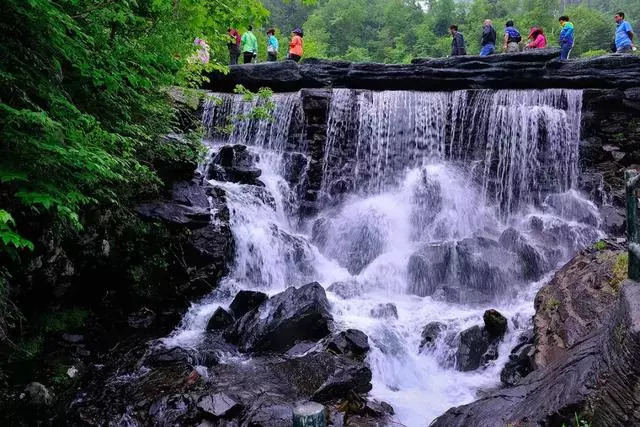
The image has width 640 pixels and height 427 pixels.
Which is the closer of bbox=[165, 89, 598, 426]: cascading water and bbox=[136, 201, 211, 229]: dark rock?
bbox=[165, 89, 598, 426]: cascading water

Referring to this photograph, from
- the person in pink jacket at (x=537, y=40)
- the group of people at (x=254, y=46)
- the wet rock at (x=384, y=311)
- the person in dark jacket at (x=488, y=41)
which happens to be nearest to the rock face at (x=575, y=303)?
the wet rock at (x=384, y=311)

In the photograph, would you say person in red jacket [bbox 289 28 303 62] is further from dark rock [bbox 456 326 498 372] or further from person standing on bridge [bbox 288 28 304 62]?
dark rock [bbox 456 326 498 372]

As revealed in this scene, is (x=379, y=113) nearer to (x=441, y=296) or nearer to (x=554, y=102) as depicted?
(x=554, y=102)

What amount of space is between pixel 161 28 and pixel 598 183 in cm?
1477

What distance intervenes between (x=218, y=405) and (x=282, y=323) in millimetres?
2304

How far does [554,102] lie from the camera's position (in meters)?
15.7

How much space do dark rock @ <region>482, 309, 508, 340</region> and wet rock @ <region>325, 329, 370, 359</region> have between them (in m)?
2.53

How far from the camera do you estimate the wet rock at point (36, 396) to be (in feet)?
18.7

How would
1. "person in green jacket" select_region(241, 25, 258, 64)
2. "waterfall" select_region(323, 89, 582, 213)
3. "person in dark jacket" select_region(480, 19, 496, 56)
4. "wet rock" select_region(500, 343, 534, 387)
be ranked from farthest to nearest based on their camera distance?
"person in green jacket" select_region(241, 25, 258, 64) < "person in dark jacket" select_region(480, 19, 496, 56) < "waterfall" select_region(323, 89, 582, 213) < "wet rock" select_region(500, 343, 534, 387)

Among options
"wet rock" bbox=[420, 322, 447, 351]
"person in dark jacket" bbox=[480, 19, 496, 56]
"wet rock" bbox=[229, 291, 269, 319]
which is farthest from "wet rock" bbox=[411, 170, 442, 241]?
"person in dark jacket" bbox=[480, 19, 496, 56]

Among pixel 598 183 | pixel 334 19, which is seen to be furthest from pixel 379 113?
pixel 334 19

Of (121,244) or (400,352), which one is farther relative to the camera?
Result: (121,244)

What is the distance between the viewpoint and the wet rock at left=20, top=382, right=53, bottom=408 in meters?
5.69

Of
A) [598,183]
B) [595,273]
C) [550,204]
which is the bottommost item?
[595,273]
